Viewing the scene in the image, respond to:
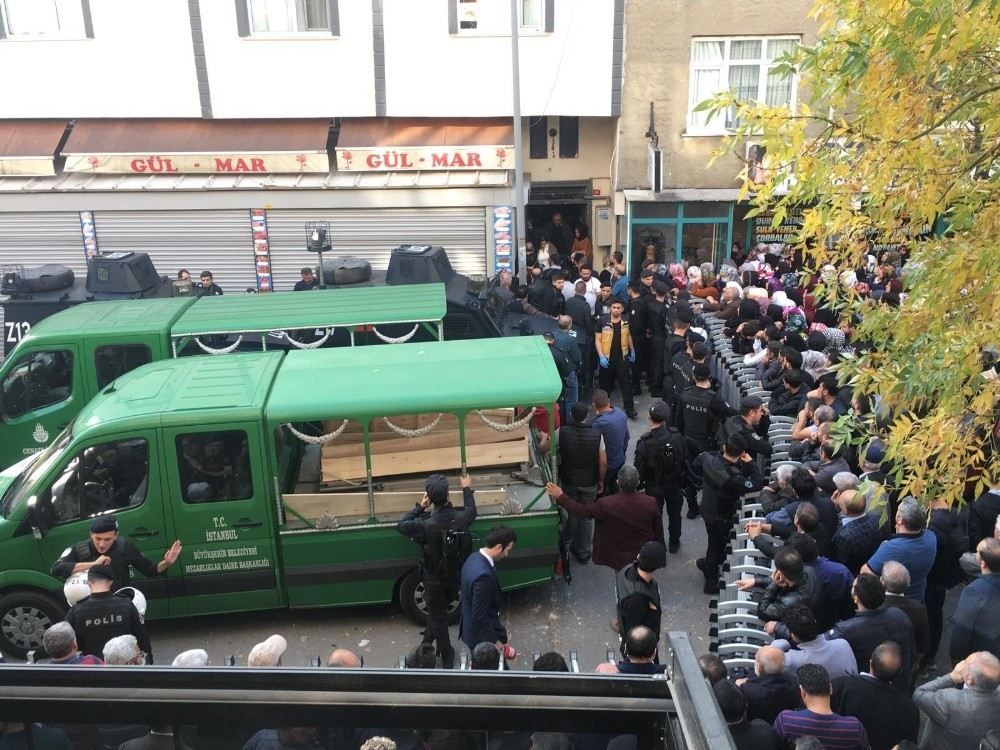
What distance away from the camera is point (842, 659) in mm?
5207

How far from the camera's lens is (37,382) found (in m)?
10.2

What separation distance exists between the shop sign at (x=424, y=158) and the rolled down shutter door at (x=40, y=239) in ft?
18.0

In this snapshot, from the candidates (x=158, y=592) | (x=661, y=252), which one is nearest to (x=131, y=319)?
(x=158, y=592)

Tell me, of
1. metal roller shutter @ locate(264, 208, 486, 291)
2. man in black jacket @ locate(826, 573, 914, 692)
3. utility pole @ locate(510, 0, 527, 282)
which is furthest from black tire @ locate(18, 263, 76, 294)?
man in black jacket @ locate(826, 573, 914, 692)

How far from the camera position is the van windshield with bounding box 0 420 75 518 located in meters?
7.38

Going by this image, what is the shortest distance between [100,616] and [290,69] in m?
13.7

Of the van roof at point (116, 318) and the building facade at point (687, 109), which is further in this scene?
the building facade at point (687, 109)

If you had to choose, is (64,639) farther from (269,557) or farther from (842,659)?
(842,659)

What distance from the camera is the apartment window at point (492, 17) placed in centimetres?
1716

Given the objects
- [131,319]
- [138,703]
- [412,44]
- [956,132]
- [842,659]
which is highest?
[412,44]

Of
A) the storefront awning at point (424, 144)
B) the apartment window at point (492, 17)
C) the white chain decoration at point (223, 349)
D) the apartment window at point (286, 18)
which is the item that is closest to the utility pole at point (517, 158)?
the apartment window at point (492, 17)

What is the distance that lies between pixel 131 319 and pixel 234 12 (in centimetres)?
899

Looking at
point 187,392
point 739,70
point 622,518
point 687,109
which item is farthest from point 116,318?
point 739,70

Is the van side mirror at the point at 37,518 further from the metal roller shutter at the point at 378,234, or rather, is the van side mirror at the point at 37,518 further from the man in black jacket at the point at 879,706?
the metal roller shutter at the point at 378,234
